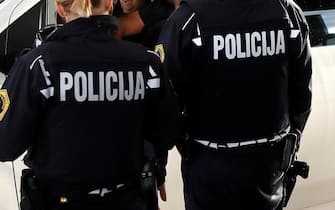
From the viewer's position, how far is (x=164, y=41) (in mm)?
2223

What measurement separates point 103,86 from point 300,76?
814 millimetres

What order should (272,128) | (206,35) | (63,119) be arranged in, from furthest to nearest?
(272,128) < (206,35) < (63,119)

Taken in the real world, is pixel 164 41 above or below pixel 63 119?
above

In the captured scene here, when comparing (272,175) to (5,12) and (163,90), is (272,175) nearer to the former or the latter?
(163,90)

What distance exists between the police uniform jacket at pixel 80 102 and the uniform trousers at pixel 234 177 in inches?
15.4

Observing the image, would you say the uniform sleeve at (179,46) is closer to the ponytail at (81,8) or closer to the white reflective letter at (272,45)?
the white reflective letter at (272,45)

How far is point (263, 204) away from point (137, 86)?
0.73 metres

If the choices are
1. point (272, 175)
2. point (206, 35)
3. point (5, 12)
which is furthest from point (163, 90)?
point (5, 12)

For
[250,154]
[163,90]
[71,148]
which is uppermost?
[163,90]

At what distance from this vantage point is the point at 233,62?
Answer: 215 cm

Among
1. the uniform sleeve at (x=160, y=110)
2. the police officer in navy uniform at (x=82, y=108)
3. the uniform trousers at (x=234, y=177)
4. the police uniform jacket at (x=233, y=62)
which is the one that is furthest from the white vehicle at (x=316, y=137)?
the police officer in navy uniform at (x=82, y=108)

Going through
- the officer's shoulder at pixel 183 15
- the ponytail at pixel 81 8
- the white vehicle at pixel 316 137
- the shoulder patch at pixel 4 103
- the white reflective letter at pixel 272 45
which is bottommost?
the white vehicle at pixel 316 137

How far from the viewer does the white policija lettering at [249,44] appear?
7.01 feet

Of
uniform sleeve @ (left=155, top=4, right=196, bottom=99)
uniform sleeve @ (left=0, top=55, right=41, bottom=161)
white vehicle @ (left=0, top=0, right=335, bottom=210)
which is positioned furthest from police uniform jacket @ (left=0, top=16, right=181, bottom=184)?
white vehicle @ (left=0, top=0, right=335, bottom=210)
